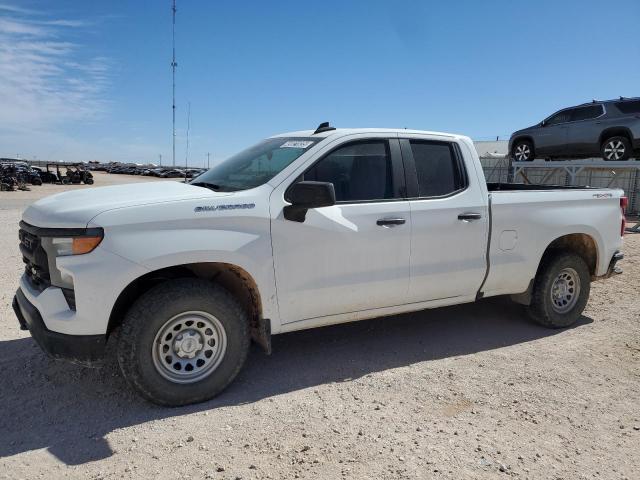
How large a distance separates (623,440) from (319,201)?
8.04 ft

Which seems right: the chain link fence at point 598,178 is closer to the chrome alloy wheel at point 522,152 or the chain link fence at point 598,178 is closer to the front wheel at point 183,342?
the chrome alloy wheel at point 522,152

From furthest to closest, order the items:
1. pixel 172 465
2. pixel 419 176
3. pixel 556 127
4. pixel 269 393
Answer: pixel 556 127, pixel 419 176, pixel 269 393, pixel 172 465

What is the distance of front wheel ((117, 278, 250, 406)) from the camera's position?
341 centimetres

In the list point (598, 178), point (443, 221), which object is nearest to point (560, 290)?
point (443, 221)

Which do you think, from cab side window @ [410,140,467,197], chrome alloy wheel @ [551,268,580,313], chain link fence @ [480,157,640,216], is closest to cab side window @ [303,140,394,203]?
cab side window @ [410,140,467,197]

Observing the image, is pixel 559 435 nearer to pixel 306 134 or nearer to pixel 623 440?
pixel 623 440

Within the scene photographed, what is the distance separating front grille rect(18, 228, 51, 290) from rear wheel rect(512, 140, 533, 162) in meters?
14.8

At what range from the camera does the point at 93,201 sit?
3.51 m

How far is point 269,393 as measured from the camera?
12.7 ft

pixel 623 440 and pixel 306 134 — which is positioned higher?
pixel 306 134

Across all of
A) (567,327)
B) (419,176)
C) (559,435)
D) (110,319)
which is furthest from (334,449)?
(567,327)

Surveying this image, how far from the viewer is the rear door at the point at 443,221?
14.4 feet

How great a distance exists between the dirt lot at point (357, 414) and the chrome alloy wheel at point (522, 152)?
38.2 ft

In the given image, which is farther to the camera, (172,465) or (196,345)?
(196,345)
